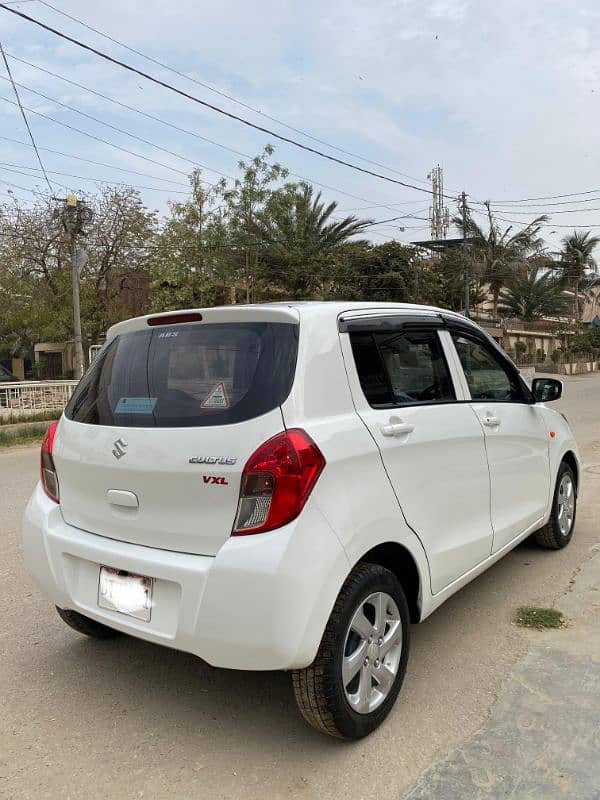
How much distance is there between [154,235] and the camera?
80.3 ft

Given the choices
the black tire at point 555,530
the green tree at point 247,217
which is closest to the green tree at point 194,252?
the green tree at point 247,217

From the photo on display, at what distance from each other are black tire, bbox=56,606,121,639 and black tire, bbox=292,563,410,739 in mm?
1327

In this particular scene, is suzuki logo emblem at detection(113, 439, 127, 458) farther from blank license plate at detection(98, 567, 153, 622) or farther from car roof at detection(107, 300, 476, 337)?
car roof at detection(107, 300, 476, 337)

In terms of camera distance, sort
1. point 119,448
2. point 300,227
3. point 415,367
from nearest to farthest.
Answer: point 119,448 → point 415,367 → point 300,227

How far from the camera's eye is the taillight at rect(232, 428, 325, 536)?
2217mm

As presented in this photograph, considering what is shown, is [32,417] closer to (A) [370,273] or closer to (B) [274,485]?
(B) [274,485]

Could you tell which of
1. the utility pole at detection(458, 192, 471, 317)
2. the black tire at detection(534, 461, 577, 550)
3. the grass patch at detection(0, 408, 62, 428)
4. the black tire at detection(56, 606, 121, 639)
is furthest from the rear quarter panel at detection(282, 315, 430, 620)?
the utility pole at detection(458, 192, 471, 317)

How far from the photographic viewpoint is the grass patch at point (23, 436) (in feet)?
38.5

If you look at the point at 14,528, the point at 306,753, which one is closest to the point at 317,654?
the point at 306,753

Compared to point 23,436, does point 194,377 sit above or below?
above

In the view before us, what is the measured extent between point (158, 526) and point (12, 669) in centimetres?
136

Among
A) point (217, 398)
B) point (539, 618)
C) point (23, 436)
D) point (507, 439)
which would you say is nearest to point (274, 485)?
point (217, 398)

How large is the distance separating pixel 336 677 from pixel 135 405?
1308 millimetres

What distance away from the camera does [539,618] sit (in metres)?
3.51
